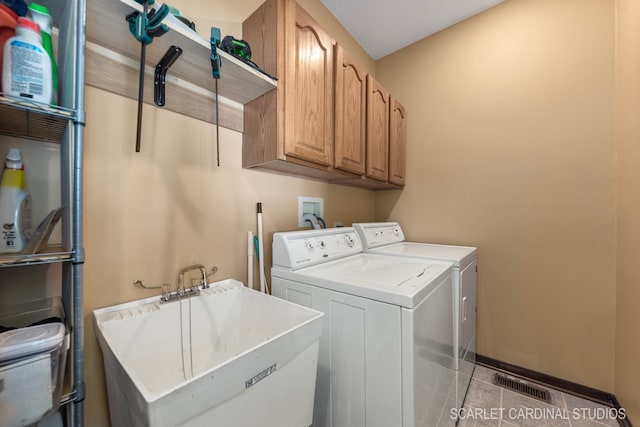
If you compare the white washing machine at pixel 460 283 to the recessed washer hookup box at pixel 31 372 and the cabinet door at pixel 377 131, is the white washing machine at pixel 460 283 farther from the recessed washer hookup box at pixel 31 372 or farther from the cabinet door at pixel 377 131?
the recessed washer hookup box at pixel 31 372

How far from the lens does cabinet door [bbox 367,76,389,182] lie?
1.81 meters

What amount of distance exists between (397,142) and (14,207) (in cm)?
230

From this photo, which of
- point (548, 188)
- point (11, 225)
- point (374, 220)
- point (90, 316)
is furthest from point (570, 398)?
point (11, 225)

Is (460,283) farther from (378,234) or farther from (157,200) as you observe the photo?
A: (157,200)

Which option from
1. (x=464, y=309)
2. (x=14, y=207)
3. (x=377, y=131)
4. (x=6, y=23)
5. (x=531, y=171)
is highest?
(x=377, y=131)

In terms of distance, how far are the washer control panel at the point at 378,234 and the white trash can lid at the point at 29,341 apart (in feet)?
5.05

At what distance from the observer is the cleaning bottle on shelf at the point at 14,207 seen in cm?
61

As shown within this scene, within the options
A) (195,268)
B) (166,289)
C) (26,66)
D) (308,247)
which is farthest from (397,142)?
(26,66)

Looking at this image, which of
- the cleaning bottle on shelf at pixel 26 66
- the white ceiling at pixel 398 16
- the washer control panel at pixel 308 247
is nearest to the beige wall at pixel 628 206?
the white ceiling at pixel 398 16

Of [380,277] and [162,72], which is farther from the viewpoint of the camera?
[380,277]

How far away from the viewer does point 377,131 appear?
6.30ft

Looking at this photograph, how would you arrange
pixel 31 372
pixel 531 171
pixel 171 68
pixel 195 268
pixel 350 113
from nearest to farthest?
pixel 31 372, pixel 171 68, pixel 195 268, pixel 350 113, pixel 531 171

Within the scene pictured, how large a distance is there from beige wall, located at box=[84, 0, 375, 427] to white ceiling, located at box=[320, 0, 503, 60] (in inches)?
37.5

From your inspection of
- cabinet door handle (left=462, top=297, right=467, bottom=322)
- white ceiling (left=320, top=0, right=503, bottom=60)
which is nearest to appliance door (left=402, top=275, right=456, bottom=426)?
cabinet door handle (left=462, top=297, right=467, bottom=322)
